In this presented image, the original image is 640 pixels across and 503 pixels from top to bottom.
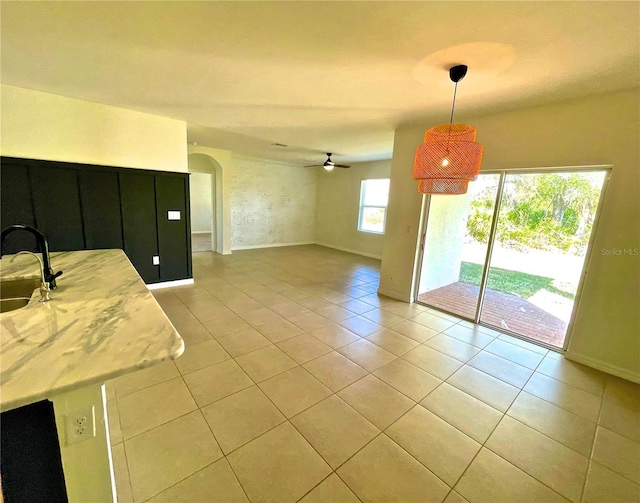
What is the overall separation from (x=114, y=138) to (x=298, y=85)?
2697 mm

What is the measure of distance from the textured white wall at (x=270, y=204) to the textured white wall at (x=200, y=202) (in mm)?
3536

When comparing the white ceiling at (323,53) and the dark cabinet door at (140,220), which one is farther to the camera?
the dark cabinet door at (140,220)

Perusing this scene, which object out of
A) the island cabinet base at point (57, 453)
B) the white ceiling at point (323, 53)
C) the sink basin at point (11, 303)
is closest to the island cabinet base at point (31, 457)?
the island cabinet base at point (57, 453)

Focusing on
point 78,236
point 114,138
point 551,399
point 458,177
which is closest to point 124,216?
point 78,236

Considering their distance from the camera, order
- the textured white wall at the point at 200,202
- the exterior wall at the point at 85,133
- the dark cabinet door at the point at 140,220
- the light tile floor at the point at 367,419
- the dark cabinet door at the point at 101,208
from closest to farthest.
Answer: the light tile floor at the point at 367,419 < the exterior wall at the point at 85,133 < the dark cabinet door at the point at 101,208 < the dark cabinet door at the point at 140,220 < the textured white wall at the point at 200,202

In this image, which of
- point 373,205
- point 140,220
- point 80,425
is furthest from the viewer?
point 373,205

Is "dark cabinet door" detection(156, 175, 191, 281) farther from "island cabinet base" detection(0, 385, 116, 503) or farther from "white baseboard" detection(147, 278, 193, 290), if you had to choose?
"island cabinet base" detection(0, 385, 116, 503)

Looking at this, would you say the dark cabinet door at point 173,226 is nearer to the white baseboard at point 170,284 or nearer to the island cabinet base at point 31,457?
the white baseboard at point 170,284

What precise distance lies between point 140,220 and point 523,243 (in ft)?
17.2

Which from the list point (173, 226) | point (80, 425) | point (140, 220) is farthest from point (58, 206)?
point (80, 425)

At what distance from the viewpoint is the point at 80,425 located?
0.87 metres

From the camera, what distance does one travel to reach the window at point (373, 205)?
7020 mm

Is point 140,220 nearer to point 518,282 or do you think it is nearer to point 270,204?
point 270,204

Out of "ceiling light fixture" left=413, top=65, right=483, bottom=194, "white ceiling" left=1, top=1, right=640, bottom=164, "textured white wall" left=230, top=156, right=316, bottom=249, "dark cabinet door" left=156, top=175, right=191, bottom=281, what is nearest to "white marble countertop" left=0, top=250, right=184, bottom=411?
"white ceiling" left=1, top=1, right=640, bottom=164
